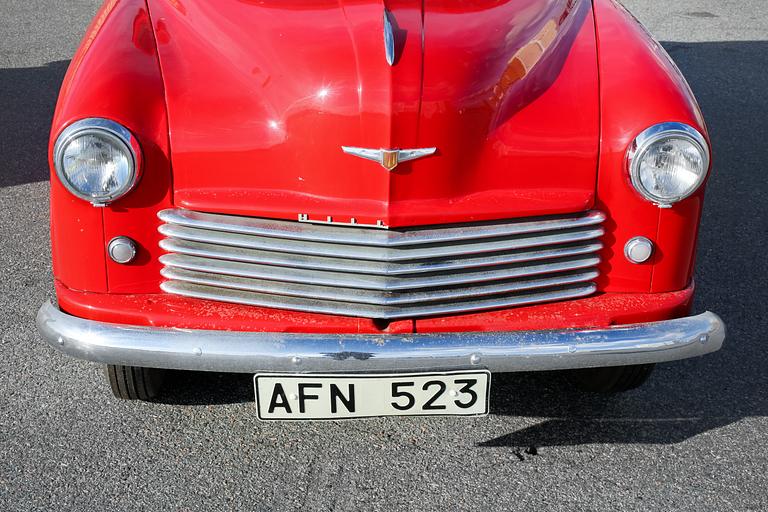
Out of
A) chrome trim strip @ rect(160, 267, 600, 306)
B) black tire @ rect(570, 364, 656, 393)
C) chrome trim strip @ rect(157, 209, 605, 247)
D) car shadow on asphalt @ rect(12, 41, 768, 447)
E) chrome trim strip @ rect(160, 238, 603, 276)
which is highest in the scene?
chrome trim strip @ rect(157, 209, 605, 247)

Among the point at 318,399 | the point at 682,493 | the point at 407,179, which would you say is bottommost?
the point at 682,493

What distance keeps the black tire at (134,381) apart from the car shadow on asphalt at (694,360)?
0.09 metres

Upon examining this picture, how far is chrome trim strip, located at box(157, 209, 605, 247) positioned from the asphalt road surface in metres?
0.76

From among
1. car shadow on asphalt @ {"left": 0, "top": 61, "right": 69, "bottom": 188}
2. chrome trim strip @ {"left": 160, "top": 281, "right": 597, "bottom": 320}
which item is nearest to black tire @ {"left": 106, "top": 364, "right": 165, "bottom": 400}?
chrome trim strip @ {"left": 160, "top": 281, "right": 597, "bottom": 320}

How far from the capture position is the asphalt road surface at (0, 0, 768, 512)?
2.69 meters

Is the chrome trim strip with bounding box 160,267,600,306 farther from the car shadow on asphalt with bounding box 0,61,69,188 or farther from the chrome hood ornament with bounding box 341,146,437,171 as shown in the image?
the car shadow on asphalt with bounding box 0,61,69,188

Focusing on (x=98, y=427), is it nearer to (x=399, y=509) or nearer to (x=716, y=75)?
(x=399, y=509)

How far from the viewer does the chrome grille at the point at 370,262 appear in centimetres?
250

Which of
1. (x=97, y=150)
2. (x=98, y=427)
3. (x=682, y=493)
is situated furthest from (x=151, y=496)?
(x=682, y=493)

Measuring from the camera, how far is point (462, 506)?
8.73 ft

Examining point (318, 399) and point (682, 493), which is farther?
point (682, 493)

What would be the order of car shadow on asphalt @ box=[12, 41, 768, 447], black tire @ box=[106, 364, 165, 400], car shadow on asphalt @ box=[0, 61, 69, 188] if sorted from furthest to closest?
car shadow on asphalt @ box=[0, 61, 69, 188] < car shadow on asphalt @ box=[12, 41, 768, 447] < black tire @ box=[106, 364, 165, 400]

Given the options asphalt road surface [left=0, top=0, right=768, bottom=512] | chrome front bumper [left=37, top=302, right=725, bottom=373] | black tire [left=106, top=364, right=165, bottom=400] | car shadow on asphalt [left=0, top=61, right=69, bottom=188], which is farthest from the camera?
car shadow on asphalt [left=0, top=61, right=69, bottom=188]

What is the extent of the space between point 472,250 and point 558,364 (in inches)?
15.4
